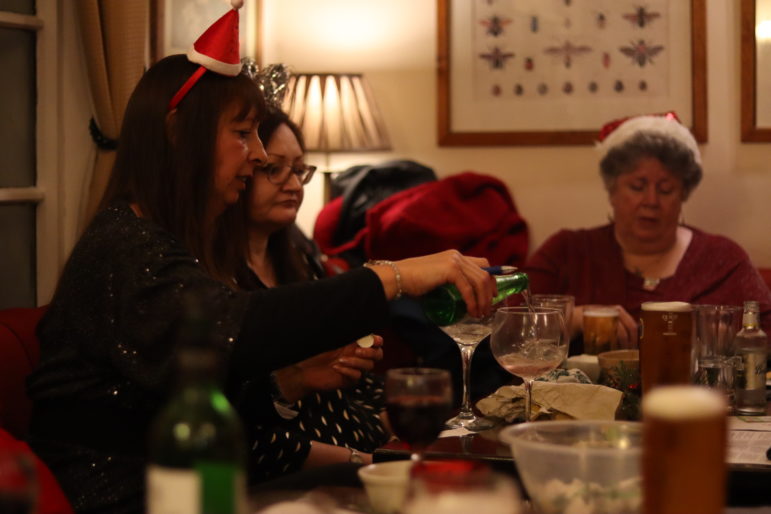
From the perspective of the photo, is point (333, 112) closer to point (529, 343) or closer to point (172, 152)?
point (172, 152)

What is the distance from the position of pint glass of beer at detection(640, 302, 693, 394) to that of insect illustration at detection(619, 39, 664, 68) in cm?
230

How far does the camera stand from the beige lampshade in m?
3.62

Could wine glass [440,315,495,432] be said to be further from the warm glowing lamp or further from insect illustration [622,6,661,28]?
insect illustration [622,6,661,28]

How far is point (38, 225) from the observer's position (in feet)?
9.29

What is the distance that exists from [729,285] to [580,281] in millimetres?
450

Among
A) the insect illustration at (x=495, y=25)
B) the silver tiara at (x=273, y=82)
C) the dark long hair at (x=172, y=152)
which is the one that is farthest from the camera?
the insect illustration at (x=495, y=25)

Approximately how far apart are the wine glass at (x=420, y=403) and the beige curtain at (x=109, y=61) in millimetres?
1943

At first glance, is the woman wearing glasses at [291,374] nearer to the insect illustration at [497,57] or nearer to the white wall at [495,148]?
the white wall at [495,148]

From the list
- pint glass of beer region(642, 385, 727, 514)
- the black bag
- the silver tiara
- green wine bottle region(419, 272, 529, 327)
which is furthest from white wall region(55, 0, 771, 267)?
pint glass of beer region(642, 385, 727, 514)

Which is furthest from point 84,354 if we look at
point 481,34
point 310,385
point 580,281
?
point 481,34

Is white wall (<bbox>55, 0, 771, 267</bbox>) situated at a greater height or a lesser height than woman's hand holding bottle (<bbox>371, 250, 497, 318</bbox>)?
greater

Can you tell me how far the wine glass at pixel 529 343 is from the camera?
5.42ft

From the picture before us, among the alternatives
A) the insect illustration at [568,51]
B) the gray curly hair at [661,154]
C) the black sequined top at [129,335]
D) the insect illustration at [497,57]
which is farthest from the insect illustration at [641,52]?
the black sequined top at [129,335]

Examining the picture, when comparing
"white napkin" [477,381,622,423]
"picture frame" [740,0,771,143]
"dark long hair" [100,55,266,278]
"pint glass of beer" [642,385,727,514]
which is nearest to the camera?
"pint glass of beer" [642,385,727,514]
